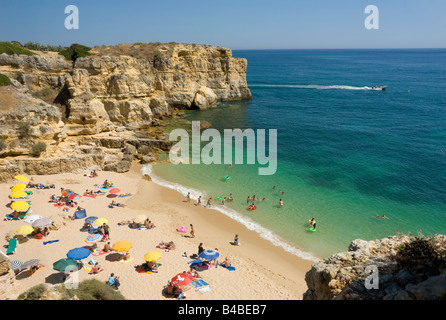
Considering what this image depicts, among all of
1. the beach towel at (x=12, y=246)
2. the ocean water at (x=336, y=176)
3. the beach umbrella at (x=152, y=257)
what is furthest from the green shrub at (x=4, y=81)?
the beach umbrella at (x=152, y=257)

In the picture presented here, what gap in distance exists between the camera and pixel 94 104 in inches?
1186

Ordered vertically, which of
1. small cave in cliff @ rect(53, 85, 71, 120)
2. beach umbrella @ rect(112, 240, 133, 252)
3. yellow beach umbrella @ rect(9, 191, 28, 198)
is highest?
small cave in cliff @ rect(53, 85, 71, 120)

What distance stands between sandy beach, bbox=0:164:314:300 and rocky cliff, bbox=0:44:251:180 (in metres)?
2.62

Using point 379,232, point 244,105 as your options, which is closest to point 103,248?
point 379,232

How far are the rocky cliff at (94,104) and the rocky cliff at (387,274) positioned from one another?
22319 millimetres

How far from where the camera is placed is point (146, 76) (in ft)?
137

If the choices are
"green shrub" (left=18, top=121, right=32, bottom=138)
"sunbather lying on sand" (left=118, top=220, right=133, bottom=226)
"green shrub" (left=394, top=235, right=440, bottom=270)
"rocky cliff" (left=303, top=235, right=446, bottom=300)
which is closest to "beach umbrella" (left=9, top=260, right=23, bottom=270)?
"sunbather lying on sand" (left=118, top=220, right=133, bottom=226)

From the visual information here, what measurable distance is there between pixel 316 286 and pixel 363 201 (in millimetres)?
16579

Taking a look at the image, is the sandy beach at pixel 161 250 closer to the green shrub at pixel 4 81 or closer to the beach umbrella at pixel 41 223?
the beach umbrella at pixel 41 223

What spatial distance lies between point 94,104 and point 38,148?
8691 millimetres

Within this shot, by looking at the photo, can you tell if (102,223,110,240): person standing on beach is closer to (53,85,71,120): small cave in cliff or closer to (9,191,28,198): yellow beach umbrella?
(9,191,28,198): yellow beach umbrella

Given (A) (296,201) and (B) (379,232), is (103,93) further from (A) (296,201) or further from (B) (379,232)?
(B) (379,232)

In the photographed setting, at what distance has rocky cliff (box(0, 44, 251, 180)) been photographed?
22969 mm
